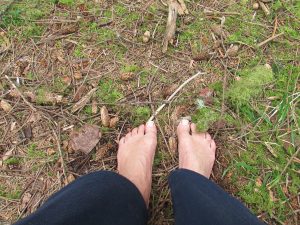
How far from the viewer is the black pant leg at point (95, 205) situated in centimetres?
150

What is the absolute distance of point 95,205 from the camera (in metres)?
1.62

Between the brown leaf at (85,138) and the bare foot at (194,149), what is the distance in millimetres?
496

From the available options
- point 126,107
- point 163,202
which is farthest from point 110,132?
point 163,202

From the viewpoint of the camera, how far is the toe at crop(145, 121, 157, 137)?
2.18 m

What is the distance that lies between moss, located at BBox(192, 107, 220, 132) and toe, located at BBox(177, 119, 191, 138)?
0.07 m

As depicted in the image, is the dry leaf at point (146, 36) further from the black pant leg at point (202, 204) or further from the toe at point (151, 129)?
the black pant leg at point (202, 204)

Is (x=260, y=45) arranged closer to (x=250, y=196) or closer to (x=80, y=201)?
(x=250, y=196)

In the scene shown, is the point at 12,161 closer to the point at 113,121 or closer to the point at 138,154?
the point at 113,121

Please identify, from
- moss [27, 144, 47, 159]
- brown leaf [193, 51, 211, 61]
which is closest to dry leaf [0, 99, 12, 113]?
moss [27, 144, 47, 159]

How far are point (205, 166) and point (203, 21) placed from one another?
0.95 meters

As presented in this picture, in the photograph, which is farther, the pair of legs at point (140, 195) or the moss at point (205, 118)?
the moss at point (205, 118)

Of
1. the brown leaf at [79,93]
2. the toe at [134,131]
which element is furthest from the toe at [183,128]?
the brown leaf at [79,93]

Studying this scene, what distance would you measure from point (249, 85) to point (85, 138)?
1032 mm

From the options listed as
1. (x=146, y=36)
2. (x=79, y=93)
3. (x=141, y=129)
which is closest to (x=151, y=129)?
(x=141, y=129)
